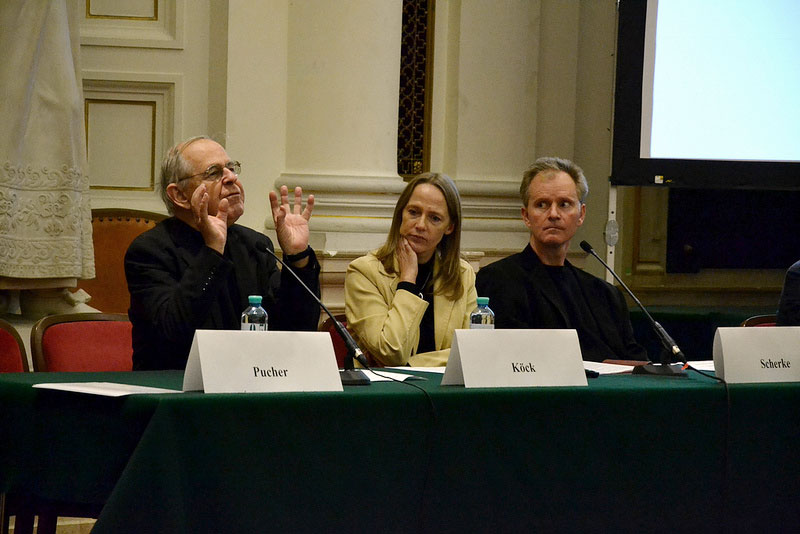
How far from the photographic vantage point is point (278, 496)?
5.98 ft

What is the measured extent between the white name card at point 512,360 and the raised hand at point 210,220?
0.75 meters

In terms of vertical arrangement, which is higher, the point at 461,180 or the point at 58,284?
the point at 461,180

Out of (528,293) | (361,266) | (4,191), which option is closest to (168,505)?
(361,266)

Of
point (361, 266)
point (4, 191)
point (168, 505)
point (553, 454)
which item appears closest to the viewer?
→ point (168, 505)

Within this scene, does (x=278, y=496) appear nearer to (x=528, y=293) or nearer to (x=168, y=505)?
(x=168, y=505)

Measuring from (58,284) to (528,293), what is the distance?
1699 mm

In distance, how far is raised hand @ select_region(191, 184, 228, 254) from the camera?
2637 millimetres

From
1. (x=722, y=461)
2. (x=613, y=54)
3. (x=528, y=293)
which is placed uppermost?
(x=613, y=54)

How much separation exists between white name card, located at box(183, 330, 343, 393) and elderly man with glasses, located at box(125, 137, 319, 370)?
0.66 metres

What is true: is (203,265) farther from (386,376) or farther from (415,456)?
(415,456)

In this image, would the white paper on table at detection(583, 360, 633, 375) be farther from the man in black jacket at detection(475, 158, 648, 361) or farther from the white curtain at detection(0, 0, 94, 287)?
the white curtain at detection(0, 0, 94, 287)

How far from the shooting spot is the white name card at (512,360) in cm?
210

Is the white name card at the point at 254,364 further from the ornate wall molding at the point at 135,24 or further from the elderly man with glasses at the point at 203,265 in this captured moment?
the ornate wall molding at the point at 135,24

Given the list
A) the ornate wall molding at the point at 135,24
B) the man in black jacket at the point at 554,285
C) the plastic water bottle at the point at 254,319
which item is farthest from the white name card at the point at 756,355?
the ornate wall molding at the point at 135,24
